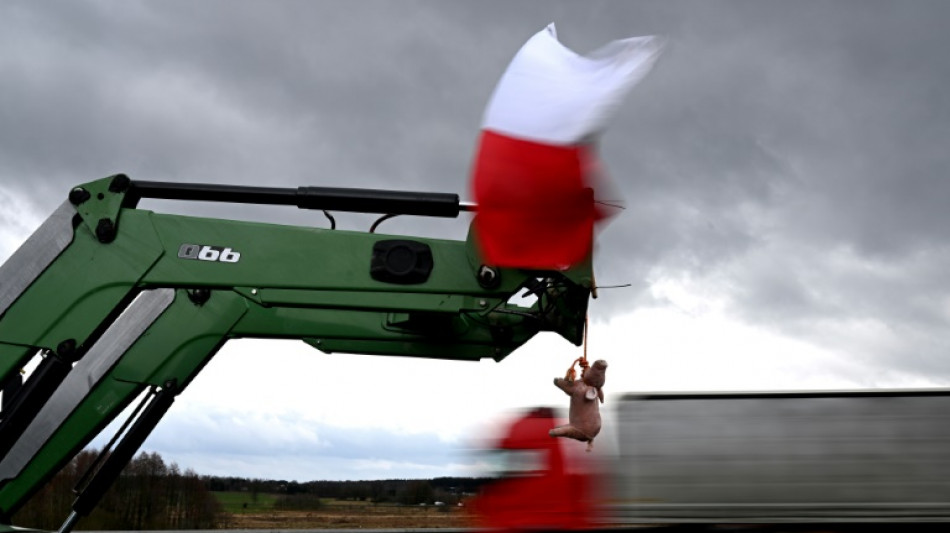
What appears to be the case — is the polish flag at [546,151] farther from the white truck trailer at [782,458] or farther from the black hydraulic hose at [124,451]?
the black hydraulic hose at [124,451]

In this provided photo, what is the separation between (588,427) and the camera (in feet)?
20.0

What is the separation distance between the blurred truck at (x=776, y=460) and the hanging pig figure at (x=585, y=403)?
0.39ft

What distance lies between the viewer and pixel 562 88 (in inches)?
199

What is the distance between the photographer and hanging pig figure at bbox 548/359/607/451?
6062 millimetres

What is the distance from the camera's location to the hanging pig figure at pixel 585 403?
19.9 ft

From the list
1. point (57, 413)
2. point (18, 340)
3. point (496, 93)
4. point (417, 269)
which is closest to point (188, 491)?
point (57, 413)

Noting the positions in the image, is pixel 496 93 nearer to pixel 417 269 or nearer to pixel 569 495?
pixel 417 269

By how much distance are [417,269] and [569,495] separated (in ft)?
5.20

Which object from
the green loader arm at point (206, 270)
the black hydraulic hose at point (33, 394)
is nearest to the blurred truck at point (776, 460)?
the green loader arm at point (206, 270)

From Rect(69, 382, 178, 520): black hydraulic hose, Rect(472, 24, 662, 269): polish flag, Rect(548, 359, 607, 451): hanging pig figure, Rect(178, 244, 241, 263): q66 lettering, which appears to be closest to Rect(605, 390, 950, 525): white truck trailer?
Rect(548, 359, 607, 451): hanging pig figure

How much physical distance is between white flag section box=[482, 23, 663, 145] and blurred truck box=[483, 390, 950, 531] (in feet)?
6.22

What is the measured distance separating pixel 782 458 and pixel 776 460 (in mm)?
39

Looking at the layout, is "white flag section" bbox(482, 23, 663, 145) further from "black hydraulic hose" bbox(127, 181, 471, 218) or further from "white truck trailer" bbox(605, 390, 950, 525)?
"white truck trailer" bbox(605, 390, 950, 525)

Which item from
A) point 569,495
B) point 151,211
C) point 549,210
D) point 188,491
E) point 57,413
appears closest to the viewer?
point 549,210
